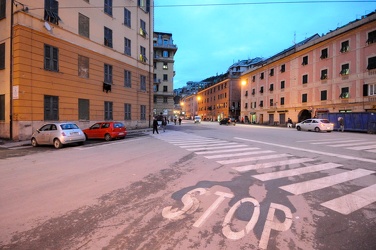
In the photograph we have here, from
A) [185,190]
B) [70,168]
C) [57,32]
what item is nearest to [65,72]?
[57,32]

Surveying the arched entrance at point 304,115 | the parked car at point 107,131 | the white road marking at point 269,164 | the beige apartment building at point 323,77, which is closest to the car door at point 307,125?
the beige apartment building at point 323,77

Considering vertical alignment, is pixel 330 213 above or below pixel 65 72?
below

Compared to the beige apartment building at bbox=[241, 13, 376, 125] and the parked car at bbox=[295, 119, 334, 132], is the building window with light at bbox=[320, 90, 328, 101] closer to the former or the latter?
the beige apartment building at bbox=[241, 13, 376, 125]

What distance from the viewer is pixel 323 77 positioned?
108ft

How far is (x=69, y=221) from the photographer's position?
11.3ft

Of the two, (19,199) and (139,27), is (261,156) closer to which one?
(19,199)

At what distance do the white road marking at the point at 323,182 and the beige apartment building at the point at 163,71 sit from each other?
4866 cm

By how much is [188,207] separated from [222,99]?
7159 cm

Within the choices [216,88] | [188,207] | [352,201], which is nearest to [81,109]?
[188,207]

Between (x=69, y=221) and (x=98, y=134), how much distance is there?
45.0 ft

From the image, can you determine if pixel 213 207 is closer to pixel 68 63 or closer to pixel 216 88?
pixel 68 63

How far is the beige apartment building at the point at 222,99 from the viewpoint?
67.8 metres

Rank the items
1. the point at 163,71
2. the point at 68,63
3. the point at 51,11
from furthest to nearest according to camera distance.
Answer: the point at 163,71 < the point at 68,63 < the point at 51,11

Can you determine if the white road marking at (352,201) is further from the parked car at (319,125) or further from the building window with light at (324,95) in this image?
the building window with light at (324,95)
